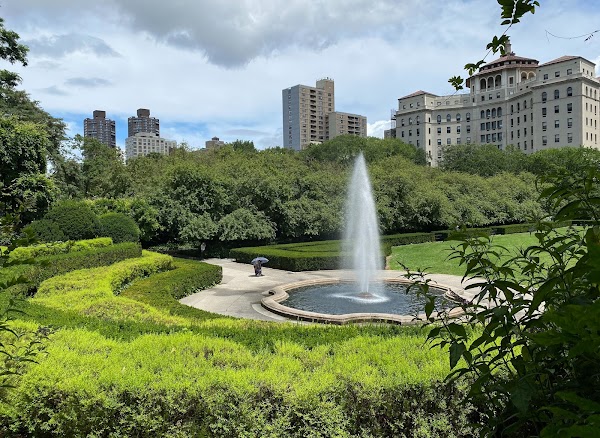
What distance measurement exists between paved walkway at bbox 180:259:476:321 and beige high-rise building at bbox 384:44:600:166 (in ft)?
162

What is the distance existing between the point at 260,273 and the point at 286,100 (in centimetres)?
12808

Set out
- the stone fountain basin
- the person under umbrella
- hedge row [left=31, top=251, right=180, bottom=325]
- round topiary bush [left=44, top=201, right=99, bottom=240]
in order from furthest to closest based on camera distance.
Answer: the person under umbrella, round topiary bush [left=44, top=201, right=99, bottom=240], the stone fountain basin, hedge row [left=31, top=251, right=180, bottom=325]

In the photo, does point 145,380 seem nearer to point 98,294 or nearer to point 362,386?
point 362,386

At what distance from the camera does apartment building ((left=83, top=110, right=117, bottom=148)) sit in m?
Answer: 105

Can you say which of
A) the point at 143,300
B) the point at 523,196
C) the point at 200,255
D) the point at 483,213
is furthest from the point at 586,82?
the point at 143,300

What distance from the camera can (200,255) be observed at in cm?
2473

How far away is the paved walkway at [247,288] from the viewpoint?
11399 mm

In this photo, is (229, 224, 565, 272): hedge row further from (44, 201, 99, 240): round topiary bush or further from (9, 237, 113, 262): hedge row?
(44, 201, 99, 240): round topiary bush

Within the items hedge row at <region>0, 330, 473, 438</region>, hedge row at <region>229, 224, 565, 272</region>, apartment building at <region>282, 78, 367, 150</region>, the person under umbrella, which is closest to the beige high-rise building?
apartment building at <region>282, 78, 367, 150</region>

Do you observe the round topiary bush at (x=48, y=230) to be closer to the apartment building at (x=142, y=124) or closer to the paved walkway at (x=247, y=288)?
the paved walkway at (x=247, y=288)

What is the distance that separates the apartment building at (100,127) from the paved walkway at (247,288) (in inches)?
3927

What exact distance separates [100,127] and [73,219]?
101705 mm

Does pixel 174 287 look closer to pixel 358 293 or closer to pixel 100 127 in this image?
pixel 358 293

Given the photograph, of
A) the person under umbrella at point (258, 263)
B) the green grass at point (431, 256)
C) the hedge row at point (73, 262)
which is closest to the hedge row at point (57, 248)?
the hedge row at point (73, 262)
